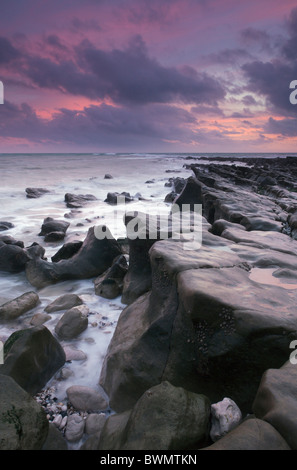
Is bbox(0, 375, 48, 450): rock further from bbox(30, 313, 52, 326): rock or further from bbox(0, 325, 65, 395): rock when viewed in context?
bbox(30, 313, 52, 326): rock

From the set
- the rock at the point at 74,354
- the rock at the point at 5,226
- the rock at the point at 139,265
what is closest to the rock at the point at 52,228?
the rock at the point at 5,226

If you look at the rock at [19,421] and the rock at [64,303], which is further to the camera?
the rock at [64,303]

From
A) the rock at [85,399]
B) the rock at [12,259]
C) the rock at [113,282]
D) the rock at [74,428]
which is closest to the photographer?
the rock at [74,428]

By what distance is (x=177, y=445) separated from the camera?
4.31ft

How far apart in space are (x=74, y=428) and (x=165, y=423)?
2.36 ft

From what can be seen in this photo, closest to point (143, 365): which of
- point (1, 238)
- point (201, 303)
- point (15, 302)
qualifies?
point (201, 303)

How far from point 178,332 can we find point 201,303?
30cm

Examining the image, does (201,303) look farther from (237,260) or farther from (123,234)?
(123,234)

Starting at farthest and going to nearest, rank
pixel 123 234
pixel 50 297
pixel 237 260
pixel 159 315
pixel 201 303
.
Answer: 1. pixel 123 234
2. pixel 50 297
3. pixel 237 260
4. pixel 159 315
5. pixel 201 303

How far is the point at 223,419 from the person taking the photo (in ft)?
4.74

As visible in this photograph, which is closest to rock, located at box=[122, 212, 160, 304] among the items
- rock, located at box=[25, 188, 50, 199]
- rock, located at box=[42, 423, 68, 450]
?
rock, located at box=[42, 423, 68, 450]

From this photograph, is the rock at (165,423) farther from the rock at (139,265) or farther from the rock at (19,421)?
the rock at (139,265)

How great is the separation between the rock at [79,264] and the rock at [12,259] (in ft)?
0.45

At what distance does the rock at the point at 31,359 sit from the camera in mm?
1986
